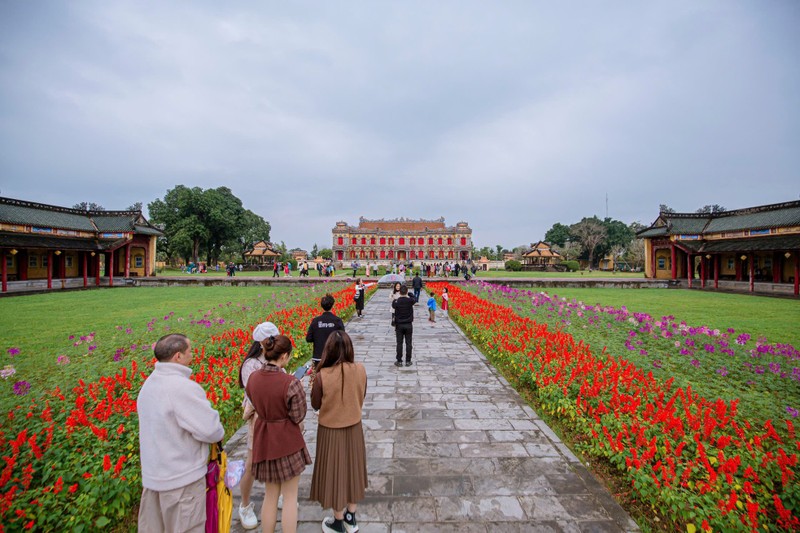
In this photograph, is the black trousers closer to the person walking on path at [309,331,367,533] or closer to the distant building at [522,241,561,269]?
the person walking on path at [309,331,367,533]

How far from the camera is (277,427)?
2730 mm

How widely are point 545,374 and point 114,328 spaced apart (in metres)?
10.8

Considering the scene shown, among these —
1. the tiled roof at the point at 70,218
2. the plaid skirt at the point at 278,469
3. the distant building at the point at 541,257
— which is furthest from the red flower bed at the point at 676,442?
the distant building at the point at 541,257

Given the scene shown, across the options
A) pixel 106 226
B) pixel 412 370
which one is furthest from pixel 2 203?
pixel 412 370

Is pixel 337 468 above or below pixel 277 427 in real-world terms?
below

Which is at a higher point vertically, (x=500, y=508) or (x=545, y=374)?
(x=545, y=374)

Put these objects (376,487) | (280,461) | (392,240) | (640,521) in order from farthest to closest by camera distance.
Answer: (392,240)
(376,487)
(640,521)
(280,461)

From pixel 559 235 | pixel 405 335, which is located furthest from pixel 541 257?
pixel 405 335

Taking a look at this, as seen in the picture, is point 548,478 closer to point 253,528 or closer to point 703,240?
point 253,528

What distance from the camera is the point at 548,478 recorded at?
3.82 metres

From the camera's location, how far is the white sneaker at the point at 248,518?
313 centimetres

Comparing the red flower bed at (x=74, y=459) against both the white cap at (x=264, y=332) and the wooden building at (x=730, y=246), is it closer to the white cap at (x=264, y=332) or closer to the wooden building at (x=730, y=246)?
the white cap at (x=264, y=332)

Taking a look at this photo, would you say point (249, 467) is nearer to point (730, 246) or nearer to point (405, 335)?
point (405, 335)

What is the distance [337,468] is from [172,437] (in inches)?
47.6
